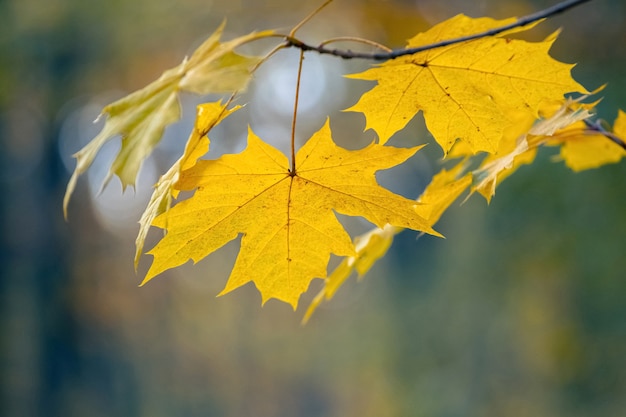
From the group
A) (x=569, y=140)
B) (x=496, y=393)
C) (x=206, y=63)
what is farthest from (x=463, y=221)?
(x=206, y=63)

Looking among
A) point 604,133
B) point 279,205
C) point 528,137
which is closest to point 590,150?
point 604,133

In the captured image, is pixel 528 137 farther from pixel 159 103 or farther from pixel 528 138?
pixel 159 103

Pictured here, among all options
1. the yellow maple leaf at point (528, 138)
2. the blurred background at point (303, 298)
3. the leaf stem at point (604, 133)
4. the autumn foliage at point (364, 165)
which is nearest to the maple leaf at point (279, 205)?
the autumn foliage at point (364, 165)

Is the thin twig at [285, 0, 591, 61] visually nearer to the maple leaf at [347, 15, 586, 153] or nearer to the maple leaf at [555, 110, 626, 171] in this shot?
the maple leaf at [347, 15, 586, 153]

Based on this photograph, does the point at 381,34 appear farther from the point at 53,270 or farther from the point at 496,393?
the point at 53,270

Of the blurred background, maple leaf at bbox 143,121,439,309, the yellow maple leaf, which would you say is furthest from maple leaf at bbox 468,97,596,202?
the blurred background

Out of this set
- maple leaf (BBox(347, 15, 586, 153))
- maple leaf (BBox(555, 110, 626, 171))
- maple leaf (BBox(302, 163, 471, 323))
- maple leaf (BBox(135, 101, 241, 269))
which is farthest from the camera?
maple leaf (BBox(555, 110, 626, 171))
